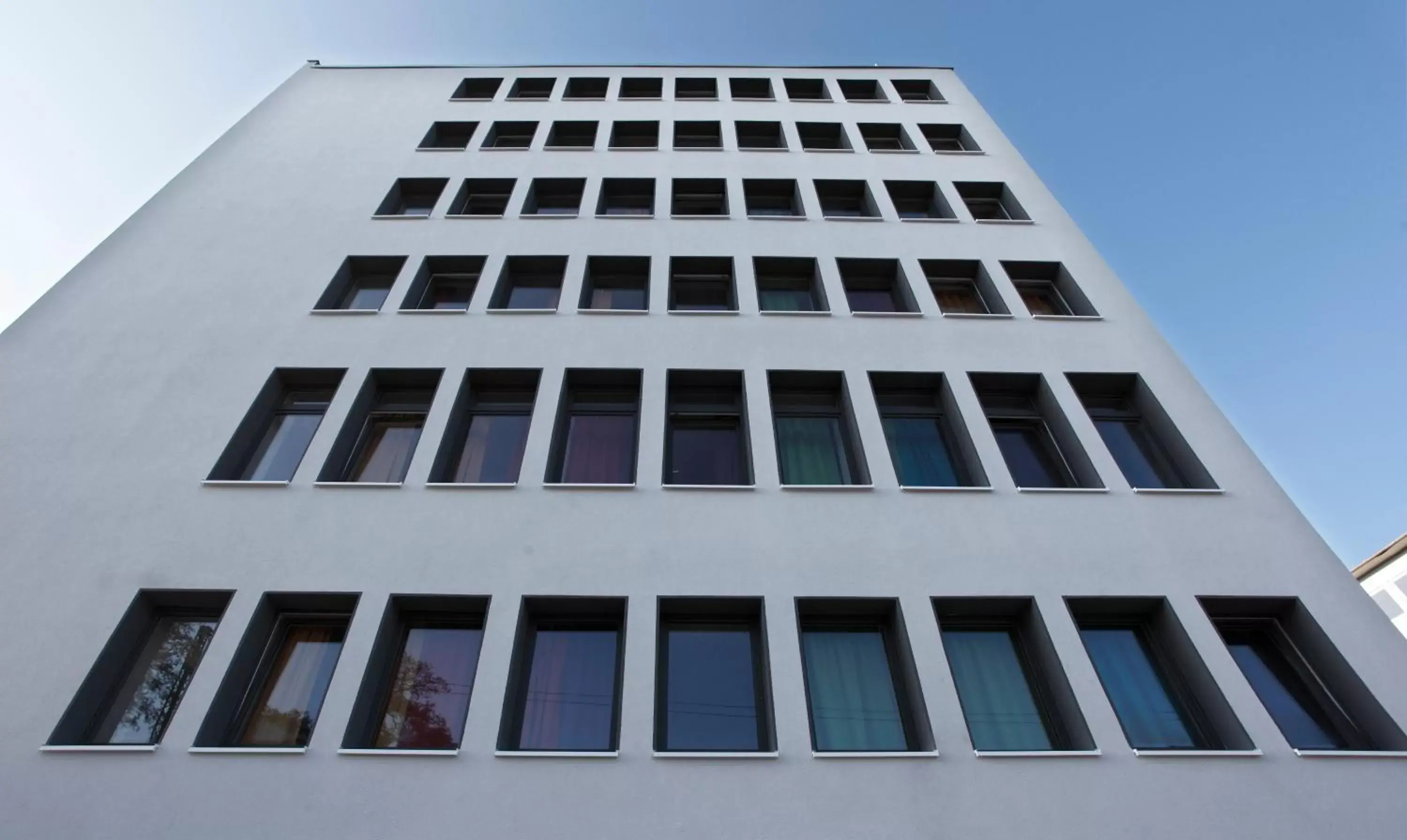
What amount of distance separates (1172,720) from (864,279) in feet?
33.9

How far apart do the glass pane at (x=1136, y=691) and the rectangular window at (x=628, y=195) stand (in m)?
14.0

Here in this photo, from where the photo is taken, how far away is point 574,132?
2247 centimetres

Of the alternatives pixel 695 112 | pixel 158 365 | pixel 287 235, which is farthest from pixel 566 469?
pixel 695 112

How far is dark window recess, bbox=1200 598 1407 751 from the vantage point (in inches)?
397

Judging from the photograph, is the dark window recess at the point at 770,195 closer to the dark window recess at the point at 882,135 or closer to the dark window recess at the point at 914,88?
the dark window recess at the point at 882,135

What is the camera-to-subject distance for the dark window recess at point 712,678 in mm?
10055

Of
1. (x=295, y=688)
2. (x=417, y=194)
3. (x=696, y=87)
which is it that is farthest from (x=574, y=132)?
(x=295, y=688)

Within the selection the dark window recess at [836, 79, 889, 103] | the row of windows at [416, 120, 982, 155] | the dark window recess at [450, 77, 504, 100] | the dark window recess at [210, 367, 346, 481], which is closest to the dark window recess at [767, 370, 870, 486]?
the dark window recess at [210, 367, 346, 481]

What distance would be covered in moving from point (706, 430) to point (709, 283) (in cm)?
→ 456

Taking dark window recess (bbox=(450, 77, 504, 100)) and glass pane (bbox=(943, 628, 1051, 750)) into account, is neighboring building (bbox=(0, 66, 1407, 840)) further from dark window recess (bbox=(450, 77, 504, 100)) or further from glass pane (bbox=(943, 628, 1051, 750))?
dark window recess (bbox=(450, 77, 504, 100))

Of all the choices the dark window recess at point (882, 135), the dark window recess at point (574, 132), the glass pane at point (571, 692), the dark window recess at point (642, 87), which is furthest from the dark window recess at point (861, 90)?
the glass pane at point (571, 692)

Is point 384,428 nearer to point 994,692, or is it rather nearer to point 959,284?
point 994,692

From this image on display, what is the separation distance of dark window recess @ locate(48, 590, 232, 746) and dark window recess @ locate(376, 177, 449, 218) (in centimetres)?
1121

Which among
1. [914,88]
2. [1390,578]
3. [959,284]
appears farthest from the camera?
[1390,578]
